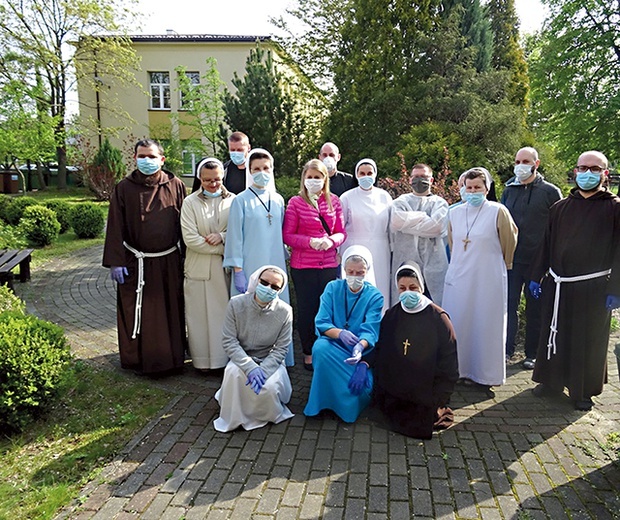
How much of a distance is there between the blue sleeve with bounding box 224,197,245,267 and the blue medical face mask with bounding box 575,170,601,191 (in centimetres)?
314

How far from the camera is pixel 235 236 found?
4918mm

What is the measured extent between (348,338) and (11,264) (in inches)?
258

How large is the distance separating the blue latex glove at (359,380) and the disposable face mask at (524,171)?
290 cm

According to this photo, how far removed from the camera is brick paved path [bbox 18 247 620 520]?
3.15m

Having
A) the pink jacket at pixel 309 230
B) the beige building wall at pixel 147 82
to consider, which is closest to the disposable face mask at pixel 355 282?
the pink jacket at pixel 309 230

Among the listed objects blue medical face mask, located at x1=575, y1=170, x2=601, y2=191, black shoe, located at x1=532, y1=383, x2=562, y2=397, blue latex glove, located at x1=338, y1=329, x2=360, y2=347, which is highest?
blue medical face mask, located at x1=575, y1=170, x2=601, y2=191

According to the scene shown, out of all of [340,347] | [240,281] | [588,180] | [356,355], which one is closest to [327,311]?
[340,347]

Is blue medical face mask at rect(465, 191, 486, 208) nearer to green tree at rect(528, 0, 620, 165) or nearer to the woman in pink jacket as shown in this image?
the woman in pink jacket

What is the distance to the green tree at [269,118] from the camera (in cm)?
1015

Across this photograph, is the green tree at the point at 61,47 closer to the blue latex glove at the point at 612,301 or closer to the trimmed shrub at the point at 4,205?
the trimmed shrub at the point at 4,205

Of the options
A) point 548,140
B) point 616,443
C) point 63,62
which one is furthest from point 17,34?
point 616,443

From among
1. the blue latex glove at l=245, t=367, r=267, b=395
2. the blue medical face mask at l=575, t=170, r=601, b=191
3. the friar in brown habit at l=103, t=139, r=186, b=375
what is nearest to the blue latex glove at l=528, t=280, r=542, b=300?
the blue medical face mask at l=575, t=170, r=601, b=191

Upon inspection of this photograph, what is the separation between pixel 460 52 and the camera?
10.8 metres

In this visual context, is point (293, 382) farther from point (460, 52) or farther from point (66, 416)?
point (460, 52)
